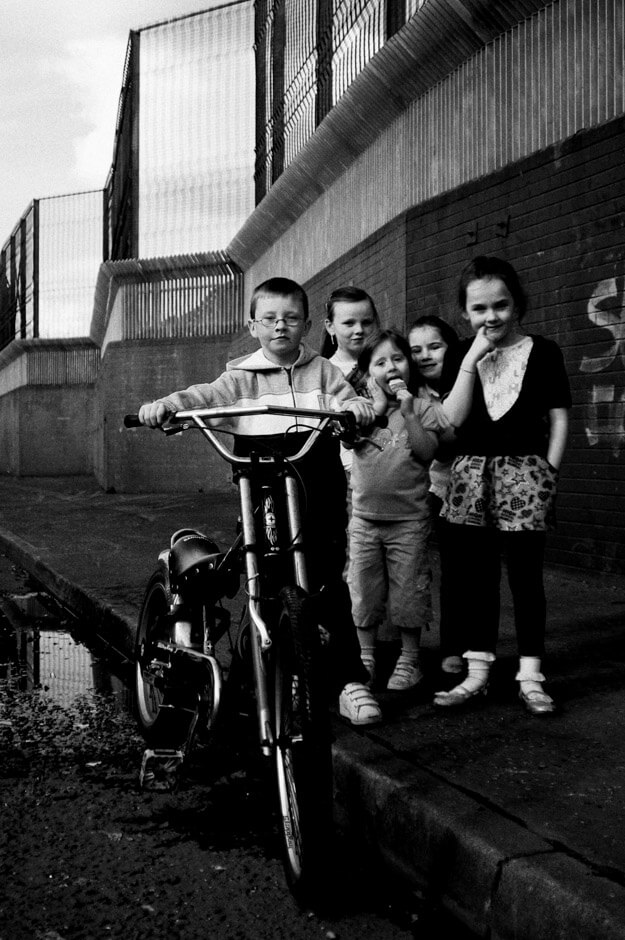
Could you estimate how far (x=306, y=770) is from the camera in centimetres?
256

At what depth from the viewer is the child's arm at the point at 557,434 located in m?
3.77

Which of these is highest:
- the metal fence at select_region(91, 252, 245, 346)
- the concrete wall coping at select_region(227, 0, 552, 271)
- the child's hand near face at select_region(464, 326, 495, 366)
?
the concrete wall coping at select_region(227, 0, 552, 271)

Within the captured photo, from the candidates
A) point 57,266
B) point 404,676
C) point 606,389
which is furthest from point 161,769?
point 57,266

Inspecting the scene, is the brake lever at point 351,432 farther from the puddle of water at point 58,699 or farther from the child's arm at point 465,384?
the puddle of water at point 58,699

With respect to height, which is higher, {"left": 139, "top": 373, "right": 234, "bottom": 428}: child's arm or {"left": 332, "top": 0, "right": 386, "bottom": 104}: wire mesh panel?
{"left": 332, "top": 0, "right": 386, "bottom": 104}: wire mesh panel

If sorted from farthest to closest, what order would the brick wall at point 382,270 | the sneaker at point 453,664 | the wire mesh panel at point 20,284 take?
1. the wire mesh panel at point 20,284
2. the brick wall at point 382,270
3. the sneaker at point 453,664

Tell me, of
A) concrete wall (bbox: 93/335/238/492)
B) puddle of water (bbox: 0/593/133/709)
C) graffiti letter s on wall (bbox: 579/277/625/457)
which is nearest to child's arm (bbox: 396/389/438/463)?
puddle of water (bbox: 0/593/133/709)

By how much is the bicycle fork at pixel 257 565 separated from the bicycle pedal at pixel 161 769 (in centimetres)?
70

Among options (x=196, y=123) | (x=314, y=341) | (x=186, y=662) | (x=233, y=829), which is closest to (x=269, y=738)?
(x=233, y=829)

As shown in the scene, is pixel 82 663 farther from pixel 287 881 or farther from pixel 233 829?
pixel 287 881

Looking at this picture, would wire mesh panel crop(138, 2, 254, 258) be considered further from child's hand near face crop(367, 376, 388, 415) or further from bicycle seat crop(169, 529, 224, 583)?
bicycle seat crop(169, 529, 224, 583)

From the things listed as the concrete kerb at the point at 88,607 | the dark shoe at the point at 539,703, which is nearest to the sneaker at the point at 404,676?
the dark shoe at the point at 539,703

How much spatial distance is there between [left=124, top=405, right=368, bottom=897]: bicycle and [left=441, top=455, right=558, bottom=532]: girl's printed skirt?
0.92 metres

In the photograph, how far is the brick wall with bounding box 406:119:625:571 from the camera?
648 cm
